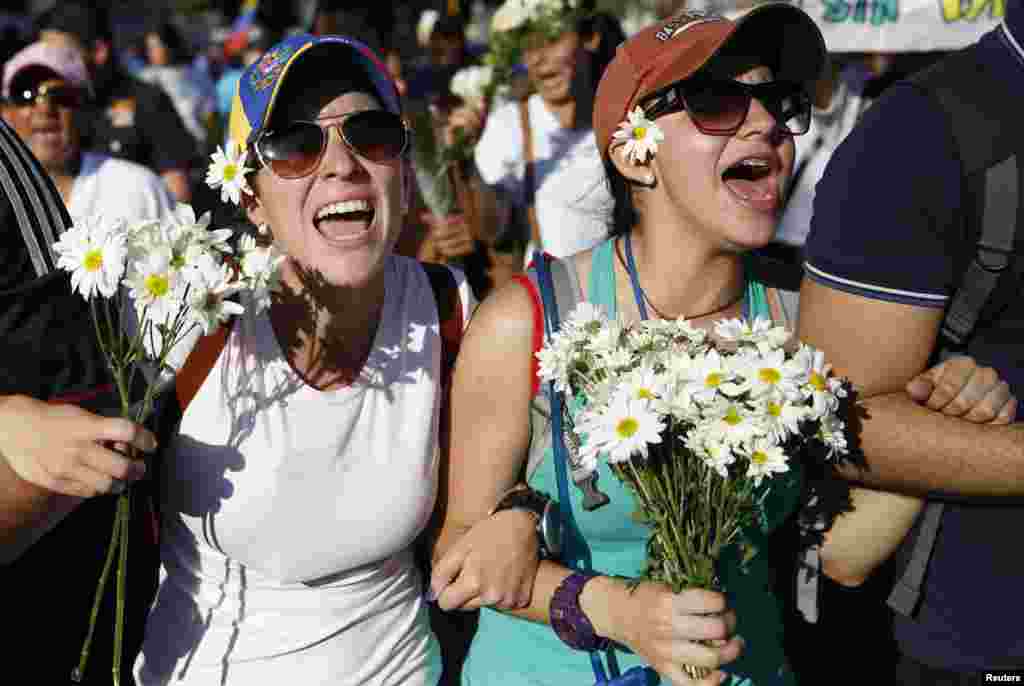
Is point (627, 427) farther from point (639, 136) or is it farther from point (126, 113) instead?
point (126, 113)

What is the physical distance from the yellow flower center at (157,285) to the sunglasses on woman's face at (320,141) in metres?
0.47

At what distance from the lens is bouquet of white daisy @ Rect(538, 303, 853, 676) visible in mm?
1906

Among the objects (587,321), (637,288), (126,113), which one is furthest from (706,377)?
(126,113)

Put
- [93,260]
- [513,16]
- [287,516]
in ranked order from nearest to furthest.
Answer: [93,260]
[287,516]
[513,16]

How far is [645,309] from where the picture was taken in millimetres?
2441

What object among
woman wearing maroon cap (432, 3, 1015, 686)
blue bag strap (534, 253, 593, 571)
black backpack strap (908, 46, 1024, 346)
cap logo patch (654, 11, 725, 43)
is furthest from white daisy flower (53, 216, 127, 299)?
black backpack strap (908, 46, 1024, 346)

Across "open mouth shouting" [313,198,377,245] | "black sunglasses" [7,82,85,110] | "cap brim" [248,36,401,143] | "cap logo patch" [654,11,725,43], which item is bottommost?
"open mouth shouting" [313,198,377,245]

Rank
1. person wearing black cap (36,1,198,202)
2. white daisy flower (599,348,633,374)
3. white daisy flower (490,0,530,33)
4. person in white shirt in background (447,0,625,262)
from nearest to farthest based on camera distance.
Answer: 1. white daisy flower (599,348,633,374)
2. person in white shirt in background (447,0,625,262)
3. white daisy flower (490,0,530,33)
4. person wearing black cap (36,1,198,202)

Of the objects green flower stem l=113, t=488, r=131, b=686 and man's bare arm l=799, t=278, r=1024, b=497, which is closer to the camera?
green flower stem l=113, t=488, r=131, b=686

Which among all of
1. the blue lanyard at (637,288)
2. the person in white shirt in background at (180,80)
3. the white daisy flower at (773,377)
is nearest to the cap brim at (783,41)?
the blue lanyard at (637,288)

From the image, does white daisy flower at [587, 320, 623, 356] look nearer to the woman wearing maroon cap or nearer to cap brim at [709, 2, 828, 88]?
the woman wearing maroon cap

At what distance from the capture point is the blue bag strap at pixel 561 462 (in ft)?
7.56

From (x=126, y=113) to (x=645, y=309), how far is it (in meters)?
5.77

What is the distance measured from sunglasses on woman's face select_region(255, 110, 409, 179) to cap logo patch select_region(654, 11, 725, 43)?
2.06 feet
